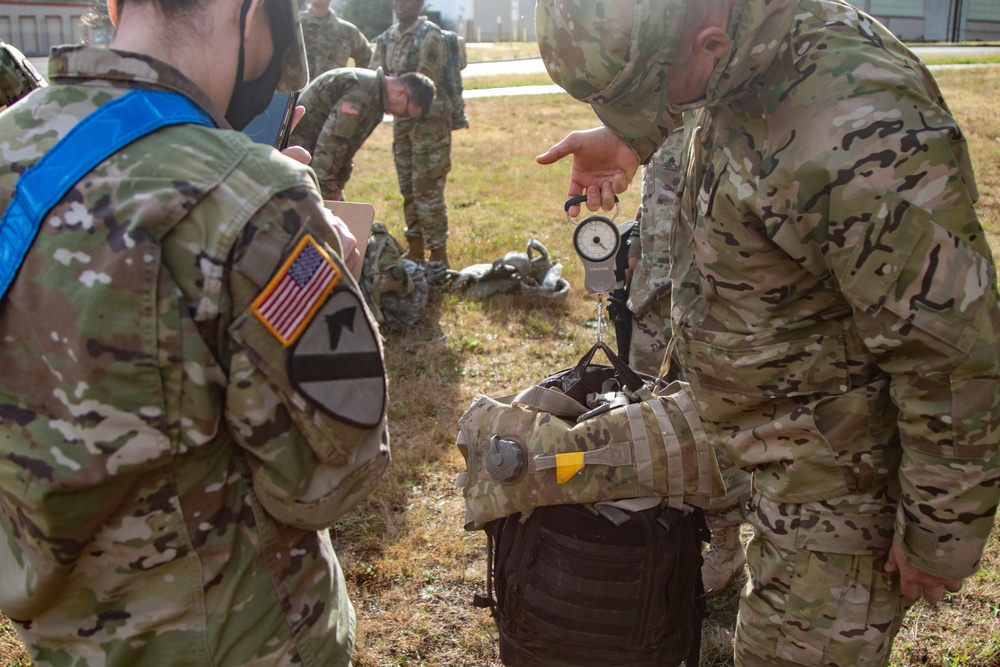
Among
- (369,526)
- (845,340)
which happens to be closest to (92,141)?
(845,340)

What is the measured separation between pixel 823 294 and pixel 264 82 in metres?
1.23

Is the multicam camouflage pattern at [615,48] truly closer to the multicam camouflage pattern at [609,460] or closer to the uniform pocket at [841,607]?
the multicam camouflage pattern at [609,460]

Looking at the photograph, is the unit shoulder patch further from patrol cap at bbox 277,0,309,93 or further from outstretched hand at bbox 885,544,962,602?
outstretched hand at bbox 885,544,962,602

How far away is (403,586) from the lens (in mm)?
3391

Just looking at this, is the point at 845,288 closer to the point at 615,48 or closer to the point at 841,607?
the point at 615,48

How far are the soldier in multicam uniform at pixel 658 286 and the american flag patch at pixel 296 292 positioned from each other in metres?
2.16

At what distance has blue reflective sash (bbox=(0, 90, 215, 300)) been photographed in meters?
1.21

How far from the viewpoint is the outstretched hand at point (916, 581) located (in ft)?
5.79

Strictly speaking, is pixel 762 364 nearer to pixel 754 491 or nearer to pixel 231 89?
pixel 754 491

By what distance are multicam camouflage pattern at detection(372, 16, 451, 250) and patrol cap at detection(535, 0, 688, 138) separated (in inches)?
219

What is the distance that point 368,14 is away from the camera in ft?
83.5

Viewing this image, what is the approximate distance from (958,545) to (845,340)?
1.56 feet

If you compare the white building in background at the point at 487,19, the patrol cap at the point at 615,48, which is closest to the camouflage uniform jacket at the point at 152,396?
the patrol cap at the point at 615,48

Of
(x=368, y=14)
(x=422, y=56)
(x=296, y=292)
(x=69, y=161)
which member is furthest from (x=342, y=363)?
(x=368, y=14)
